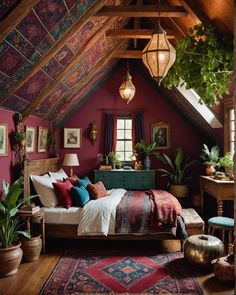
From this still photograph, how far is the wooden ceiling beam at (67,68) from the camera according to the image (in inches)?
198

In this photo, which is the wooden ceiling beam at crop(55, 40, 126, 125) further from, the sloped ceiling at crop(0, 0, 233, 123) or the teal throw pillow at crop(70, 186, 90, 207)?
the teal throw pillow at crop(70, 186, 90, 207)

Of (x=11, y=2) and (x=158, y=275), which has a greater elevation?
(x=11, y=2)

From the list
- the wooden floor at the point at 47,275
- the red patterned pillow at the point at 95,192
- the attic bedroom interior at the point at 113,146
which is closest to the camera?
the attic bedroom interior at the point at 113,146

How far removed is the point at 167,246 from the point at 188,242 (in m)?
0.99

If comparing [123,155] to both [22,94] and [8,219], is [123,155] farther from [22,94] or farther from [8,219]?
[8,219]

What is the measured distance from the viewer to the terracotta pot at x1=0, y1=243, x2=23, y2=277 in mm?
3986

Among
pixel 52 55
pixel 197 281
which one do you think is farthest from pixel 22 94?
pixel 197 281

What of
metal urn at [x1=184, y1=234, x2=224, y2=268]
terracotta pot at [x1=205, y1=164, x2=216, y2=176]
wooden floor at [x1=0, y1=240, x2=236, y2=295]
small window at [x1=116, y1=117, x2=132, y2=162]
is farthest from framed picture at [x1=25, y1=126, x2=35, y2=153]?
terracotta pot at [x1=205, y1=164, x2=216, y2=176]

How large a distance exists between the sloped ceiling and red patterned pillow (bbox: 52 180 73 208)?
1.53m

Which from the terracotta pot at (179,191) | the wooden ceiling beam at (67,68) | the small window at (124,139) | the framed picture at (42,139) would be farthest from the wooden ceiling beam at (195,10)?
the terracotta pot at (179,191)

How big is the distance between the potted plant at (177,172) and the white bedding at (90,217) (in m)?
3.04

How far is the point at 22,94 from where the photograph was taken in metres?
4.99

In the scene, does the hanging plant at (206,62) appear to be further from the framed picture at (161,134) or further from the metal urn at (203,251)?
the framed picture at (161,134)

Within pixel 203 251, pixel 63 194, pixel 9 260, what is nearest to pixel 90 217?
pixel 63 194
